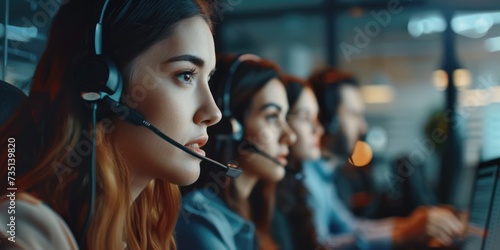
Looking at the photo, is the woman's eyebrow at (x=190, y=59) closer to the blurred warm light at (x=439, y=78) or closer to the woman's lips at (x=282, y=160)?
the woman's lips at (x=282, y=160)

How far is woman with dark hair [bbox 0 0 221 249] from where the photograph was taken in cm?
148

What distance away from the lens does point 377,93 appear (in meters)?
1.83

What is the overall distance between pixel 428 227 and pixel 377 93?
1.31 feet

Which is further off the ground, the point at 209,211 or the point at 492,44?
the point at 492,44

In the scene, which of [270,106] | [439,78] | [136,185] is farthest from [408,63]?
[136,185]

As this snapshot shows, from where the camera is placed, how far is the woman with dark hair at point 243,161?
1.69m

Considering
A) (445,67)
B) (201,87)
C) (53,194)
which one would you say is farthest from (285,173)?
(53,194)

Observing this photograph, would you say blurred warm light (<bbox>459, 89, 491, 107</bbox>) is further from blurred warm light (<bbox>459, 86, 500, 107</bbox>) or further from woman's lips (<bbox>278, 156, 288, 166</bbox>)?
woman's lips (<bbox>278, 156, 288, 166</bbox>)

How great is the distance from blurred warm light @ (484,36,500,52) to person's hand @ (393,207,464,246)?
0.45m

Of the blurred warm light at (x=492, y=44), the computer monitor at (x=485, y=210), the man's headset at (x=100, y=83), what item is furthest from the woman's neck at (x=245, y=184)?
the blurred warm light at (x=492, y=44)

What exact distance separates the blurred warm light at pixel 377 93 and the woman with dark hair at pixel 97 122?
492mm

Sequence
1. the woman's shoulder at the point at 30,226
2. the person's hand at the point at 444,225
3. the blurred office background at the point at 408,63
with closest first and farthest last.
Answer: the woman's shoulder at the point at 30,226
the blurred office background at the point at 408,63
the person's hand at the point at 444,225

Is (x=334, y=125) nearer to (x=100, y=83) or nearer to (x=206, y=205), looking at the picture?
(x=206, y=205)

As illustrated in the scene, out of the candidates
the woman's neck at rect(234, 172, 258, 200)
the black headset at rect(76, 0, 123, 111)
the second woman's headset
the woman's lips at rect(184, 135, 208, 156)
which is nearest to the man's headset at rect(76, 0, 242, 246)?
the black headset at rect(76, 0, 123, 111)
